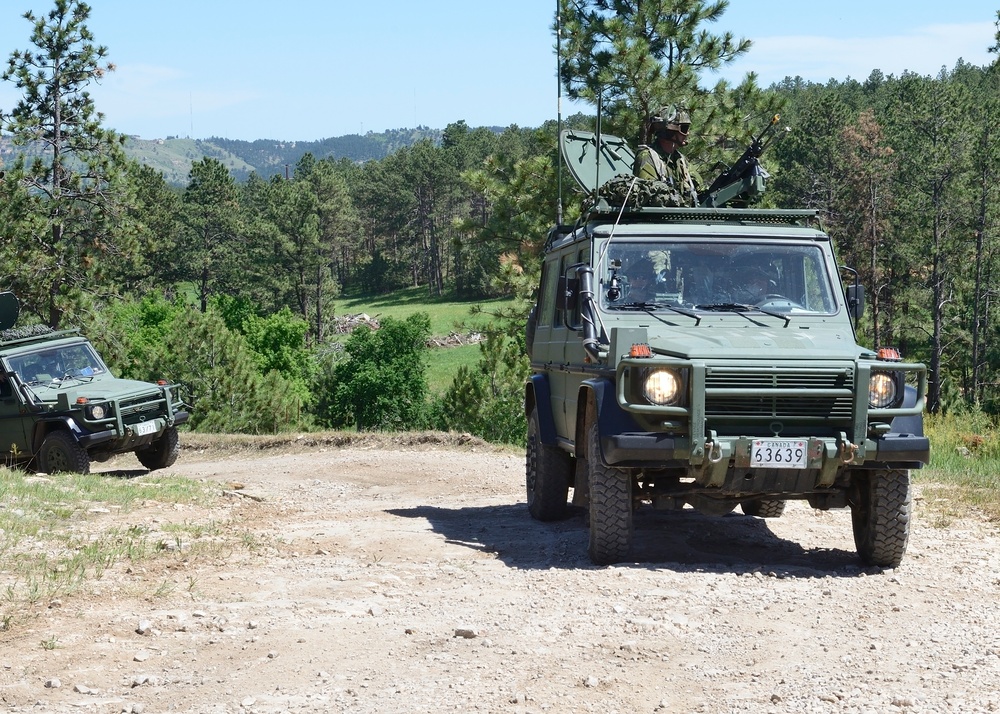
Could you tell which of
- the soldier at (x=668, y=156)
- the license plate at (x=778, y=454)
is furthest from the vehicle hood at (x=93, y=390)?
the license plate at (x=778, y=454)

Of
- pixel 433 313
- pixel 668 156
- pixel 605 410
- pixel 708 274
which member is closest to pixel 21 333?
pixel 668 156

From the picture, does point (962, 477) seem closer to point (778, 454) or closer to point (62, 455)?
point (778, 454)

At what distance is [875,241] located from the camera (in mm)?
49375

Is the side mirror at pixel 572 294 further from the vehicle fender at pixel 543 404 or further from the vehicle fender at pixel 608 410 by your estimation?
the vehicle fender at pixel 543 404

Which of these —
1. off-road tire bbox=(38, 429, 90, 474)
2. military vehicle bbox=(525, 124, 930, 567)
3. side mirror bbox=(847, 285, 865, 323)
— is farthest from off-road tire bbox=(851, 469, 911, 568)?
off-road tire bbox=(38, 429, 90, 474)

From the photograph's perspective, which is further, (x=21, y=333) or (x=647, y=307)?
(x=21, y=333)

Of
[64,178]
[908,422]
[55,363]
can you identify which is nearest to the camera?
[908,422]

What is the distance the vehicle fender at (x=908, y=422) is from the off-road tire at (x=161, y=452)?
10713 millimetres

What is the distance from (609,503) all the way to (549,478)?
2228mm

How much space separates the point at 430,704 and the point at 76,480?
8.25 metres

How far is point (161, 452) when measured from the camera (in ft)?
52.1

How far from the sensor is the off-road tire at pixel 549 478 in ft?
32.1

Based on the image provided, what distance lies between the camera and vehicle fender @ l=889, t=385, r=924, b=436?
743cm

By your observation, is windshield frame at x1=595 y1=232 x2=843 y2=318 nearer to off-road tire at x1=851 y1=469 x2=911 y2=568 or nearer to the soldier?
off-road tire at x1=851 y1=469 x2=911 y2=568
